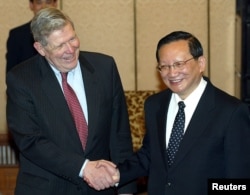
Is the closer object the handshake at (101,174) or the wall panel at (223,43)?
the handshake at (101,174)

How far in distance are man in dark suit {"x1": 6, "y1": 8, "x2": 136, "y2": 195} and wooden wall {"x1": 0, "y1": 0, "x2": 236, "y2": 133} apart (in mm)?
3171

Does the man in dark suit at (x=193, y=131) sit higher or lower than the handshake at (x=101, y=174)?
higher

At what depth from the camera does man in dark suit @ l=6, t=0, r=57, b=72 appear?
220 inches

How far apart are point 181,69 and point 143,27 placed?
3625 mm

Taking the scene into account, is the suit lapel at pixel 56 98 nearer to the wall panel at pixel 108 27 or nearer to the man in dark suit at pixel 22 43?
the man in dark suit at pixel 22 43

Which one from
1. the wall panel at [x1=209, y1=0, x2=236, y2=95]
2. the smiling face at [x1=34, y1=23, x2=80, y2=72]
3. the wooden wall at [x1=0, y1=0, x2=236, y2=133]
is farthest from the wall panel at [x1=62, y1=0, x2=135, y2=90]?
the smiling face at [x1=34, y1=23, x2=80, y2=72]

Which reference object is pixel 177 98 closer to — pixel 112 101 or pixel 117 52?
pixel 112 101

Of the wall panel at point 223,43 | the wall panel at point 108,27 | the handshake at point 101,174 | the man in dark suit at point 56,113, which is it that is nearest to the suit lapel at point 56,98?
the man in dark suit at point 56,113

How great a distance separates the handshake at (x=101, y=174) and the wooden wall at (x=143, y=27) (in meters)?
3.32

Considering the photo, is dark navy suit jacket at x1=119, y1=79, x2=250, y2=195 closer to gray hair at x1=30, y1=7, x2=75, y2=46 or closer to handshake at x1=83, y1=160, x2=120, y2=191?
handshake at x1=83, y1=160, x2=120, y2=191

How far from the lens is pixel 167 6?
6.67 metres

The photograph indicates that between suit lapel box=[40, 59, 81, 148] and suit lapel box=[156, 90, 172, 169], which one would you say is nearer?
suit lapel box=[156, 90, 172, 169]

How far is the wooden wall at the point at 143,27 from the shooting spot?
668 centimetres

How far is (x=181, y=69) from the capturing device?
3154mm
